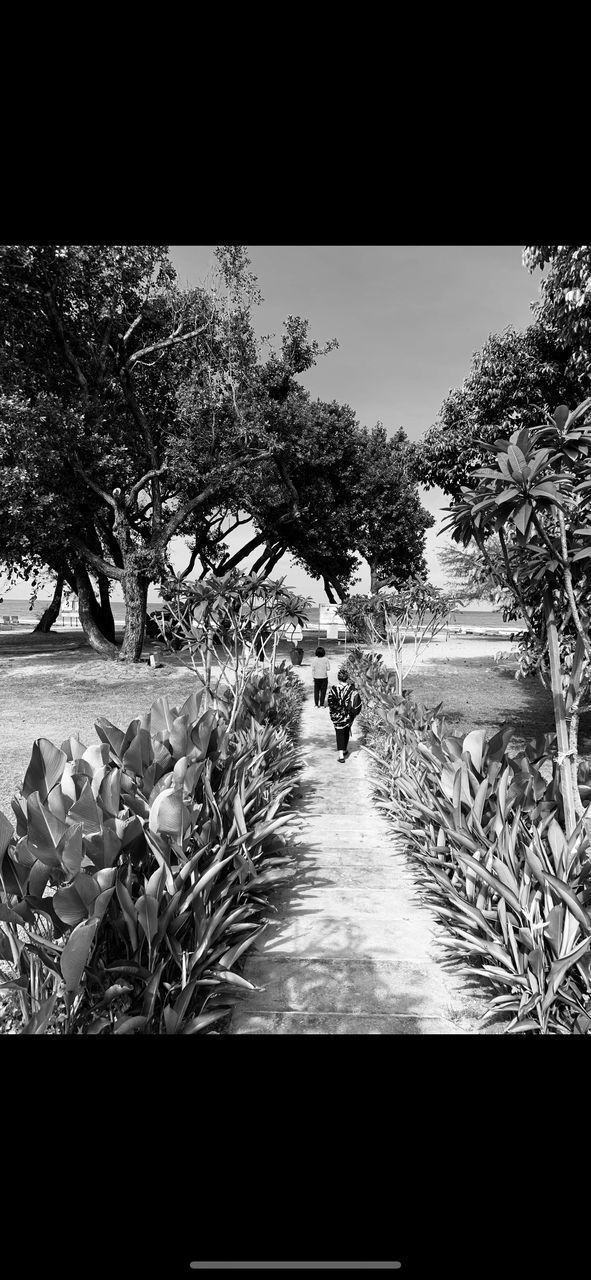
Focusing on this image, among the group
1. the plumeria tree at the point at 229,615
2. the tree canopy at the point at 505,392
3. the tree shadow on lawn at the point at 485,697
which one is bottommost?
the tree shadow on lawn at the point at 485,697

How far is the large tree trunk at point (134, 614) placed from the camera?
1339cm

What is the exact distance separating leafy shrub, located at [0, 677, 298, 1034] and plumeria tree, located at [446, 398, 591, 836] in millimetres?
1556

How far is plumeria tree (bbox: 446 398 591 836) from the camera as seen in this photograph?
6.32 ft

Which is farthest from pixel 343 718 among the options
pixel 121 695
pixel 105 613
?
pixel 105 613

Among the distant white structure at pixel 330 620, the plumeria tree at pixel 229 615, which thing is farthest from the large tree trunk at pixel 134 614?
the distant white structure at pixel 330 620

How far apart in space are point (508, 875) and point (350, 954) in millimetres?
785

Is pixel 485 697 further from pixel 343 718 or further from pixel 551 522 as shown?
pixel 551 522

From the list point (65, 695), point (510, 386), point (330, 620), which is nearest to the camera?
point (510, 386)

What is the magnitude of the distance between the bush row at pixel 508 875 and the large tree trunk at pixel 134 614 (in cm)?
1085

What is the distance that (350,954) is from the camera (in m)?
2.46

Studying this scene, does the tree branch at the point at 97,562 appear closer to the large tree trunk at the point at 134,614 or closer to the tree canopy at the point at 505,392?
the large tree trunk at the point at 134,614

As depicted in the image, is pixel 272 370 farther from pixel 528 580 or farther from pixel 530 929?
pixel 530 929

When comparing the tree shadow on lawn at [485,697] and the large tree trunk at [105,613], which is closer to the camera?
the tree shadow on lawn at [485,697]

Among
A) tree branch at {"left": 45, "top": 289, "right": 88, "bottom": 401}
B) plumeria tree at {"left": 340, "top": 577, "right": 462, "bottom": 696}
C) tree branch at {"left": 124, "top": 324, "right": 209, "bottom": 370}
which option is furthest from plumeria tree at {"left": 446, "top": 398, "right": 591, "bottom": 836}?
tree branch at {"left": 45, "top": 289, "right": 88, "bottom": 401}
